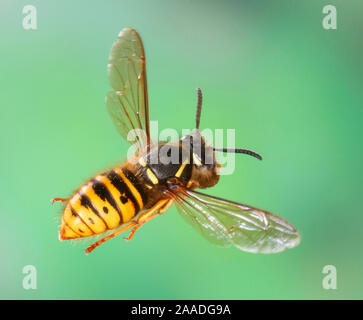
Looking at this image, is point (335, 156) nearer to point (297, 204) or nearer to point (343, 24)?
point (297, 204)

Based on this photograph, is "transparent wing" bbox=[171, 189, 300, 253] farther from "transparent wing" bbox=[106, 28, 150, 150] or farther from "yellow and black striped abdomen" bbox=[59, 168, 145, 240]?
"transparent wing" bbox=[106, 28, 150, 150]

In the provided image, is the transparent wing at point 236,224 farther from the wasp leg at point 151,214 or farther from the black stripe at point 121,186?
the black stripe at point 121,186

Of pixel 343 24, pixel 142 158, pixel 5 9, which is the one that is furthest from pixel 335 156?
pixel 5 9

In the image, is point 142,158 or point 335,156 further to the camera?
point 335,156

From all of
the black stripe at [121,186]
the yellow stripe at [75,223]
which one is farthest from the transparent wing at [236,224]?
the yellow stripe at [75,223]

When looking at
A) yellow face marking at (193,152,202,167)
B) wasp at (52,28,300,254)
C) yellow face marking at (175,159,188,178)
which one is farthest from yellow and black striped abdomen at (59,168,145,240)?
yellow face marking at (193,152,202,167)

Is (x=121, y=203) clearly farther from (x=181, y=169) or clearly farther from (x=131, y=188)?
(x=181, y=169)
